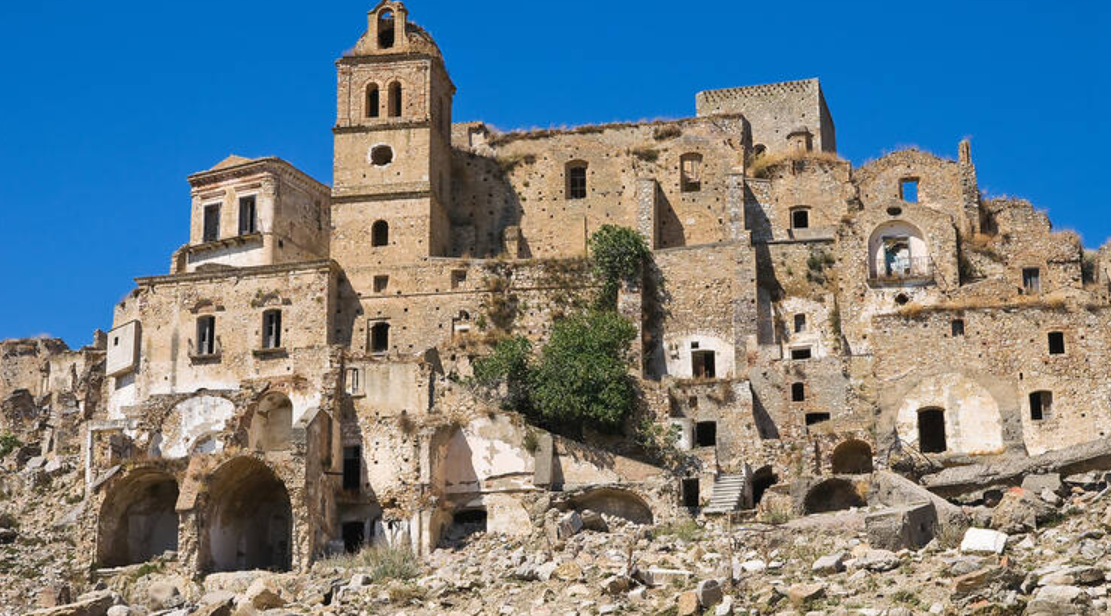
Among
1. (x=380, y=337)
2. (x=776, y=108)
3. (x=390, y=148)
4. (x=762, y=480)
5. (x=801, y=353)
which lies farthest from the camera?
(x=776, y=108)

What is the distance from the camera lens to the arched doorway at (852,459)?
156ft

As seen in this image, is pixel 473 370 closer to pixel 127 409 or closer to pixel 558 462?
pixel 558 462

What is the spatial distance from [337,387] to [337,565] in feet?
22.5

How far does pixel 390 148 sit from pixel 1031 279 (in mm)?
22673

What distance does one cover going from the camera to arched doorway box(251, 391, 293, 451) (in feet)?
166

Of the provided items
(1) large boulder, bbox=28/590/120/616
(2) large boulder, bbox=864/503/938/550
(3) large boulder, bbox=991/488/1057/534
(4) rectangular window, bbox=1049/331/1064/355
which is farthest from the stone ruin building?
(2) large boulder, bbox=864/503/938/550

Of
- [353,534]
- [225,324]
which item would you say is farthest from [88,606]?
[225,324]

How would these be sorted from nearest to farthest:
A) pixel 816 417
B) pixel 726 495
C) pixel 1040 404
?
1. pixel 726 495
2. pixel 1040 404
3. pixel 816 417

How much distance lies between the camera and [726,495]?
147ft

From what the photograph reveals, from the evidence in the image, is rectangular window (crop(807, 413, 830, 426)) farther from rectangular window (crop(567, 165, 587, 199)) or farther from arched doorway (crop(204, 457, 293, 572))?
arched doorway (crop(204, 457, 293, 572))

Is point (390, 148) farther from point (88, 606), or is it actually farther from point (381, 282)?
point (88, 606)

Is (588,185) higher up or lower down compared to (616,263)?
higher up

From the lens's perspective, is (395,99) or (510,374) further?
(395,99)

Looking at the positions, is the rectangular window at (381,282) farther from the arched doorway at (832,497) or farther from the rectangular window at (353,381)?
the arched doorway at (832,497)
